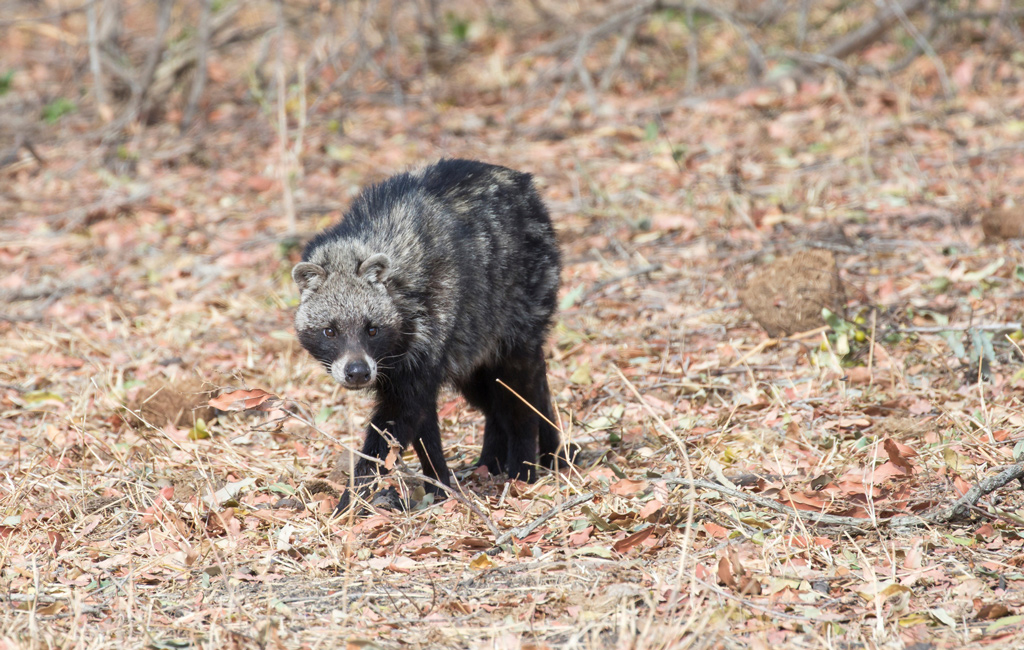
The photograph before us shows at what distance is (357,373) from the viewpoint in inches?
213

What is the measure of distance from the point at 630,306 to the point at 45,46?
515 inches

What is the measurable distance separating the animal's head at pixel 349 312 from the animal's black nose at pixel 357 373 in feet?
0.28

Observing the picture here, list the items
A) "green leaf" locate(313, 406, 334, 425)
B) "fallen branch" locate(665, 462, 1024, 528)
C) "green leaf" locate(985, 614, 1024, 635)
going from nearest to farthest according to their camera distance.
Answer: "green leaf" locate(985, 614, 1024, 635) < "fallen branch" locate(665, 462, 1024, 528) < "green leaf" locate(313, 406, 334, 425)

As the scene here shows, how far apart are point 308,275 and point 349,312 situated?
0.36 metres

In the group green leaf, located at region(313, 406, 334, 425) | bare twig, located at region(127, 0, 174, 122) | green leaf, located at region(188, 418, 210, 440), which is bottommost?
green leaf, located at region(313, 406, 334, 425)

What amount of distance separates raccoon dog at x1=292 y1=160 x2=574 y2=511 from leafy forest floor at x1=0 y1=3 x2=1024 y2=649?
0.36 metres

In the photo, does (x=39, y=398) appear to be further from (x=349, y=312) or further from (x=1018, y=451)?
(x=1018, y=451)

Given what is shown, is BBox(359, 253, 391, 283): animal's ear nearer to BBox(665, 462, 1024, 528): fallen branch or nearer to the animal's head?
the animal's head

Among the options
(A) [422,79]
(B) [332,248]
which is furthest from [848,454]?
(A) [422,79]

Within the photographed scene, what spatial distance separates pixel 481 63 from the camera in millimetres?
14430

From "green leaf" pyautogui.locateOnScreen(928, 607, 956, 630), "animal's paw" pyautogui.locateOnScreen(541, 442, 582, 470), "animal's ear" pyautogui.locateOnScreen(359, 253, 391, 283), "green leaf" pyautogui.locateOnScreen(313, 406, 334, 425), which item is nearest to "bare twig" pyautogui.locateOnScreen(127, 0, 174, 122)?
"green leaf" pyautogui.locateOnScreen(313, 406, 334, 425)

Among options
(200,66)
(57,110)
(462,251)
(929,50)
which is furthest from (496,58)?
(462,251)

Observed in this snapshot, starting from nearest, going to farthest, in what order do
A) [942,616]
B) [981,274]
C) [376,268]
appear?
1. [942,616]
2. [376,268]
3. [981,274]

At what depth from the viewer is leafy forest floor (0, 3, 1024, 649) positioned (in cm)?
429
